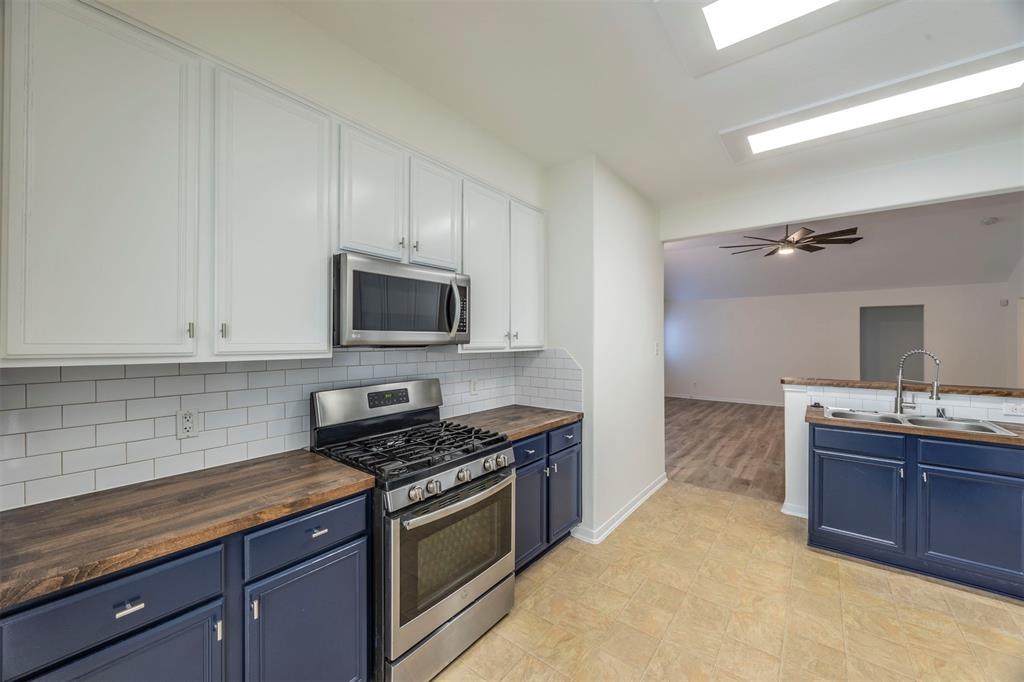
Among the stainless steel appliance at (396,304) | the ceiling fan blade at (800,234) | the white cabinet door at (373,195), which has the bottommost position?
the stainless steel appliance at (396,304)

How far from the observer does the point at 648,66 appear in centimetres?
201

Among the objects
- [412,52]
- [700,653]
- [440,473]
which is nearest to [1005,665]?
[700,653]

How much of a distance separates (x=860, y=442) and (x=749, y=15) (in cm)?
260

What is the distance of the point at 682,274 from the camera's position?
8.05m

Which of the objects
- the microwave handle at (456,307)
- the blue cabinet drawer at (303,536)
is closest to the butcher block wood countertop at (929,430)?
the microwave handle at (456,307)

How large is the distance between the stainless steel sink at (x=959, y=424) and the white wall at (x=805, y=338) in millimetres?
5914

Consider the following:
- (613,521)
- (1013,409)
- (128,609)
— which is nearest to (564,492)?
(613,521)

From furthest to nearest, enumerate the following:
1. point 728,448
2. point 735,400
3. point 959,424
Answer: point 735,400, point 728,448, point 959,424

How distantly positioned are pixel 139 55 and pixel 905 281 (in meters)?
10.0

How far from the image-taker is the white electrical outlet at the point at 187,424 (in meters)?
1.63

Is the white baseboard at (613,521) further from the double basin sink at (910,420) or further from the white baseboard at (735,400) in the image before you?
the white baseboard at (735,400)

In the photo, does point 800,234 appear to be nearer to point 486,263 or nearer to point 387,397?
point 486,263

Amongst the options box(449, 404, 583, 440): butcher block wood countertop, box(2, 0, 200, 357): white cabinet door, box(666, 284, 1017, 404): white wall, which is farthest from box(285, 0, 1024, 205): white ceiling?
box(666, 284, 1017, 404): white wall

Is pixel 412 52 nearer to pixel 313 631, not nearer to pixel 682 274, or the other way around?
pixel 313 631
